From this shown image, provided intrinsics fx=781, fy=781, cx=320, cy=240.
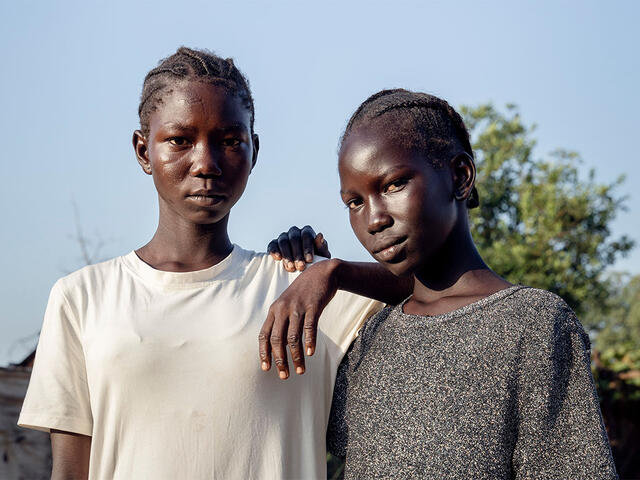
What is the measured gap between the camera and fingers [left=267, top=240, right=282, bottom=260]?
2346 millimetres

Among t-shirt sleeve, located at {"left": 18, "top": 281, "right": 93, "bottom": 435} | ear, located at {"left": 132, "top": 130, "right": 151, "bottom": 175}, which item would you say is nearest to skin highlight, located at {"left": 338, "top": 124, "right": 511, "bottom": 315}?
ear, located at {"left": 132, "top": 130, "right": 151, "bottom": 175}

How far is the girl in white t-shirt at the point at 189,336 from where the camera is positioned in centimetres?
204

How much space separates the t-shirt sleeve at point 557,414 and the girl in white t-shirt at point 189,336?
0.52 metres

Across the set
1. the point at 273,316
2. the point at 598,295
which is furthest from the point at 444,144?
the point at 598,295

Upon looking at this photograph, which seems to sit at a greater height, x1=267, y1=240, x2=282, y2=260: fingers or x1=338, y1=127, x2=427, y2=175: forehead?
x1=338, y1=127, x2=427, y2=175: forehead

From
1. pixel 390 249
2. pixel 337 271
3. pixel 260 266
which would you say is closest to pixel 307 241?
pixel 260 266

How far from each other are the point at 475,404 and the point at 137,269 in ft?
3.43

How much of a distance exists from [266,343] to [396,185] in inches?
20.0

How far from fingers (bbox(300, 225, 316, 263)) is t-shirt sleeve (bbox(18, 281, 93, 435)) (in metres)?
0.68

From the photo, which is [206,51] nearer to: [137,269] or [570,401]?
[137,269]

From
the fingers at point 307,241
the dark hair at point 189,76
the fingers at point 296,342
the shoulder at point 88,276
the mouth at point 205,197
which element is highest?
the dark hair at point 189,76

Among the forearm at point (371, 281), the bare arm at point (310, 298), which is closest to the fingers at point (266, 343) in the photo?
the bare arm at point (310, 298)

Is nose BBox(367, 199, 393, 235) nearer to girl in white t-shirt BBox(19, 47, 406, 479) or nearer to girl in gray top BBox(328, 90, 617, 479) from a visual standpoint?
girl in gray top BBox(328, 90, 617, 479)

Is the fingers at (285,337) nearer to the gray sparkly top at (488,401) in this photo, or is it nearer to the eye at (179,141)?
the gray sparkly top at (488,401)
